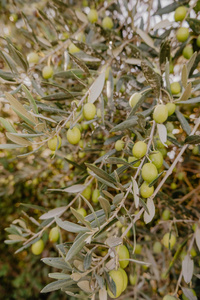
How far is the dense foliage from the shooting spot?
850 mm

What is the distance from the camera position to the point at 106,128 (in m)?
1.41

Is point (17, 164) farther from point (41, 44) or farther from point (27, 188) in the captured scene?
point (41, 44)

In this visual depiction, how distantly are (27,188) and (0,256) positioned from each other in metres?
1.14

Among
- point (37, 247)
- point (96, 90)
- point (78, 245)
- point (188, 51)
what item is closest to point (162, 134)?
point (96, 90)

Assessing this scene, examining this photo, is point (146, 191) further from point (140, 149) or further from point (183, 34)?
point (183, 34)

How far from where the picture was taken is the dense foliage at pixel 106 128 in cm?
85

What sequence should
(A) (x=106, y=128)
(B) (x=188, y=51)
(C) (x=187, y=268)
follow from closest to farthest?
(C) (x=187, y=268)
(B) (x=188, y=51)
(A) (x=106, y=128)

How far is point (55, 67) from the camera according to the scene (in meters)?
1.60

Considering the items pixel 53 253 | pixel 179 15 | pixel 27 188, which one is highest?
pixel 179 15

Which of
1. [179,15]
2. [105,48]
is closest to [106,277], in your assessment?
[105,48]

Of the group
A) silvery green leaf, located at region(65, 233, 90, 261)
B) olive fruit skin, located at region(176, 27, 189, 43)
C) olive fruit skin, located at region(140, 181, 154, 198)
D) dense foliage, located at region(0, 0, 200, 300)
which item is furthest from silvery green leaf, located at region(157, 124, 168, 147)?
olive fruit skin, located at region(176, 27, 189, 43)

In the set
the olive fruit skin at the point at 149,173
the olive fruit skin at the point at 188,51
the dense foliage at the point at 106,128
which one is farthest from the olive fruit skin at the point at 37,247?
the olive fruit skin at the point at 188,51

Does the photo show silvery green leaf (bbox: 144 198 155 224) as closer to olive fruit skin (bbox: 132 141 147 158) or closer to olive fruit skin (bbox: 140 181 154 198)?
olive fruit skin (bbox: 140 181 154 198)

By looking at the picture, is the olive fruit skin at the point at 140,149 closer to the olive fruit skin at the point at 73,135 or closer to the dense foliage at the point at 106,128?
the dense foliage at the point at 106,128
